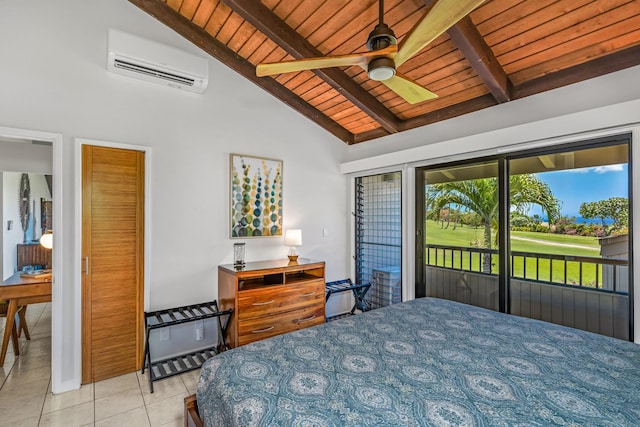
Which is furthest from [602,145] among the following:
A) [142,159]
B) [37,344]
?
[37,344]

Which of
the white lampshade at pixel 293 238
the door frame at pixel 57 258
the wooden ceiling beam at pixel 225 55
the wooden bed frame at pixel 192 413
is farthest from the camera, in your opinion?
the white lampshade at pixel 293 238

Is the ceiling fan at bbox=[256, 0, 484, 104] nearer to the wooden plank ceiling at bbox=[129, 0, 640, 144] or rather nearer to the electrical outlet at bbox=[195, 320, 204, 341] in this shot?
the wooden plank ceiling at bbox=[129, 0, 640, 144]

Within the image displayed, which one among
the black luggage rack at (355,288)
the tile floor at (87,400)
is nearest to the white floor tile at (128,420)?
the tile floor at (87,400)

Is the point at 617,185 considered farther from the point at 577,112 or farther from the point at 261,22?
the point at 261,22

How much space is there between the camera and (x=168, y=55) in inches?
106

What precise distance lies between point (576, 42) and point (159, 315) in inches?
156

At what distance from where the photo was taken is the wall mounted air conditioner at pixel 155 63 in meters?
2.51

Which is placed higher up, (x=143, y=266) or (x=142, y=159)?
(x=142, y=159)

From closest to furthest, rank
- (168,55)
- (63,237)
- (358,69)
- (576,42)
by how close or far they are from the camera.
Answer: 1. (576,42)
2. (63,237)
3. (168,55)
4. (358,69)

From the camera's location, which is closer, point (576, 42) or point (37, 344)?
point (576, 42)

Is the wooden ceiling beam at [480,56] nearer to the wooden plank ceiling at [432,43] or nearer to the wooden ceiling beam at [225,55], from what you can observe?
the wooden plank ceiling at [432,43]

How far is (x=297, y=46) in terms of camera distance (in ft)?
8.96

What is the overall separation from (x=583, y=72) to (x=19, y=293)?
16.5ft

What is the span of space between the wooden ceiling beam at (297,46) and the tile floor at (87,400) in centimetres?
297
